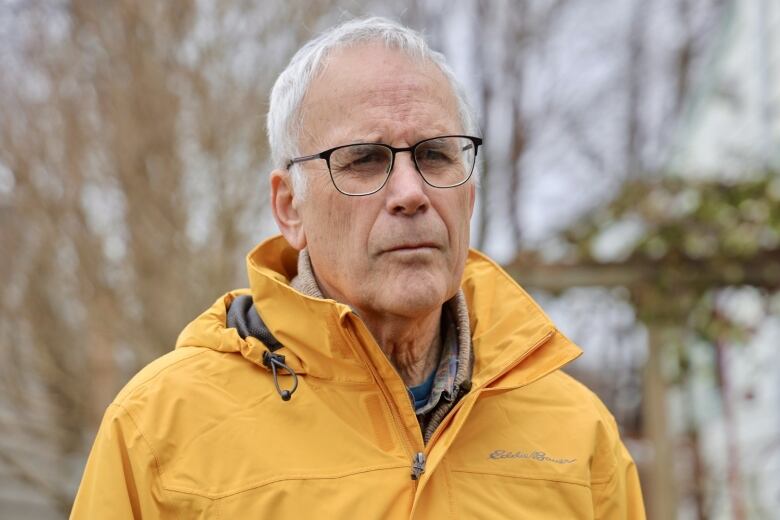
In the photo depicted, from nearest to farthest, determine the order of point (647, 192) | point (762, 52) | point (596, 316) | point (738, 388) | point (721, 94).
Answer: point (647, 192) → point (596, 316) → point (738, 388) → point (762, 52) → point (721, 94)

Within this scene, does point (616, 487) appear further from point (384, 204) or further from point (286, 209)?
point (286, 209)

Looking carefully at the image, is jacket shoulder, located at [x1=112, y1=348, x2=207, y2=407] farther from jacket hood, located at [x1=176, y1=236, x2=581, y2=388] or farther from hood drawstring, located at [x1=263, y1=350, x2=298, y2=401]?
hood drawstring, located at [x1=263, y1=350, x2=298, y2=401]

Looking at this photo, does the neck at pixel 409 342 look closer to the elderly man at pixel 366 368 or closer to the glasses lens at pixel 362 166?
the elderly man at pixel 366 368

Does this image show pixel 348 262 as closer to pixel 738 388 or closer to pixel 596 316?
pixel 596 316

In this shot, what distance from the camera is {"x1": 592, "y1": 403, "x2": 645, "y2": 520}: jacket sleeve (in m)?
2.20

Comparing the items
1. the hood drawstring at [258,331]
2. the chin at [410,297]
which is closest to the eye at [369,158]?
the chin at [410,297]

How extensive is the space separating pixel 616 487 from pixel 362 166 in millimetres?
1016

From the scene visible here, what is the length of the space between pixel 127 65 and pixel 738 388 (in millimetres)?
5480

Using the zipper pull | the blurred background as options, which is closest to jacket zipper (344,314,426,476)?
the zipper pull

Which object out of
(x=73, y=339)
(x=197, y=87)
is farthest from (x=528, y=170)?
(x=73, y=339)

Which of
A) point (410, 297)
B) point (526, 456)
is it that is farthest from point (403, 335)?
point (526, 456)

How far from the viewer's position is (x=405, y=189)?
6.61 ft

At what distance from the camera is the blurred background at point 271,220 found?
222 inches

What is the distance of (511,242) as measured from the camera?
323 inches
